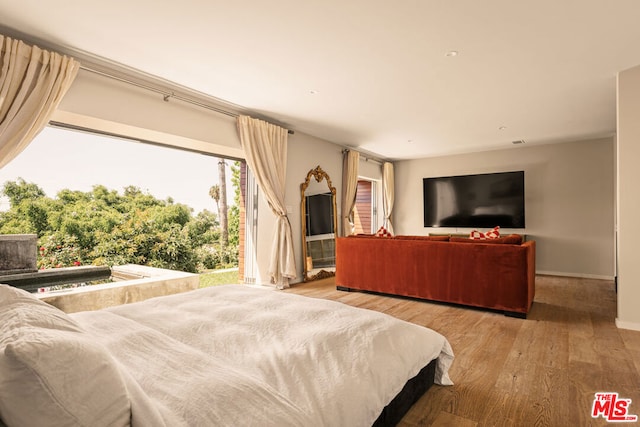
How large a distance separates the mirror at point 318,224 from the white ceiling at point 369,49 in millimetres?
1451

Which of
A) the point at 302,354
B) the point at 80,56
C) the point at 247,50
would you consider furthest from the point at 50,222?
the point at 302,354

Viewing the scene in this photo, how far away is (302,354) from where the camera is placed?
1.29 metres

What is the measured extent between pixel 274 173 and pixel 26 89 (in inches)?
108

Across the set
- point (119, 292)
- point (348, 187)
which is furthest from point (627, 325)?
point (119, 292)


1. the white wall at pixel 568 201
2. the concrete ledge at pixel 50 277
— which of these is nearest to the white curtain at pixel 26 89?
the concrete ledge at pixel 50 277

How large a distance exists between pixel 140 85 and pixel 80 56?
53 centimetres

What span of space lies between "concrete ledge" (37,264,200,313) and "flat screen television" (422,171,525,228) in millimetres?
5451

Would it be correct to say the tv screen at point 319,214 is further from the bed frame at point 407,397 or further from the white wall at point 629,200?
the white wall at point 629,200

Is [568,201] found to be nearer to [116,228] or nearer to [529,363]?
[529,363]

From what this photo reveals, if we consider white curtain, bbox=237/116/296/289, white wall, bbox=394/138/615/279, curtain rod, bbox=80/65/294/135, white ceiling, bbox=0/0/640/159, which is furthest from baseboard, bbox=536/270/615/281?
curtain rod, bbox=80/65/294/135

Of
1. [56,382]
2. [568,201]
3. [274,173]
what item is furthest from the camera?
[568,201]

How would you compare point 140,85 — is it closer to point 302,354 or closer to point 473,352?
point 302,354

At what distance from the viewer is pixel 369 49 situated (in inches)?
109

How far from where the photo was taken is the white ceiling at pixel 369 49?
7.40 feet
